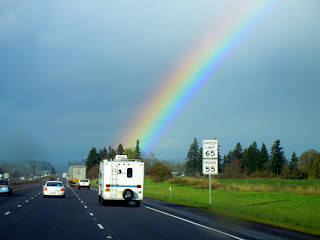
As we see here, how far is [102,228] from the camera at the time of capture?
54.0ft

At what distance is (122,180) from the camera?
2923 cm

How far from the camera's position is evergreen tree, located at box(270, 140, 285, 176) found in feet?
456

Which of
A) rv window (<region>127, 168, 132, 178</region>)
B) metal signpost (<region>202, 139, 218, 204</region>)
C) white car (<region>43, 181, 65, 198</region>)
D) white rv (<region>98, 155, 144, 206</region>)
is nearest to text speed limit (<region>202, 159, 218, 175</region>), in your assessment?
metal signpost (<region>202, 139, 218, 204</region>)

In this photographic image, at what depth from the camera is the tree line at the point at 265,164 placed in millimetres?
120000

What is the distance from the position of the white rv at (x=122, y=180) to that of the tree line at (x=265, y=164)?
94611 millimetres

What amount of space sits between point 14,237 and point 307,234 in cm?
1039

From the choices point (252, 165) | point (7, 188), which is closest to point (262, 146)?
point (252, 165)

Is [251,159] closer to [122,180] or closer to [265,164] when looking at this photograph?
[265,164]

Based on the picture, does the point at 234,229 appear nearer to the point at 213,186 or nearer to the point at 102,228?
the point at 102,228

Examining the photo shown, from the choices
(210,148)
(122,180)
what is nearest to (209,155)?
(210,148)

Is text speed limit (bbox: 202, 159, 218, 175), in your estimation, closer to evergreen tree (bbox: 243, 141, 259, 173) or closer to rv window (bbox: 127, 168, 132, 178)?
rv window (bbox: 127, 168, 132, 178)

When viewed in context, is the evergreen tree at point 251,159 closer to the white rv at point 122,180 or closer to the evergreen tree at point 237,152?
the evergreen tree at point 237,152

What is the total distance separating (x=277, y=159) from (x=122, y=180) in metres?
118

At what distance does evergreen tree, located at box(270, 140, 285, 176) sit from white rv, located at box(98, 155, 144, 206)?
11627cm
